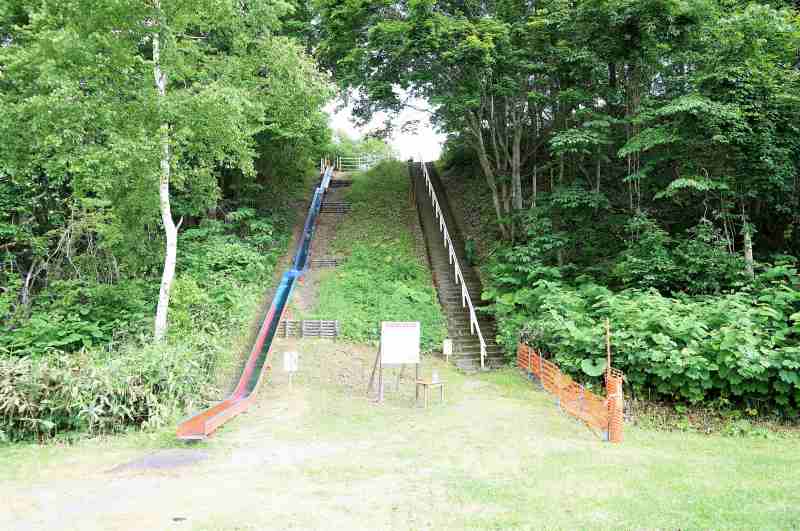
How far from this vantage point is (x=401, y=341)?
11.2m

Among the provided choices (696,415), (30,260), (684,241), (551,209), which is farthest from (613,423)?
(30,260)

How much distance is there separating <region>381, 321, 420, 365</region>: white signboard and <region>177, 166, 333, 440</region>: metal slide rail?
3.03 metres

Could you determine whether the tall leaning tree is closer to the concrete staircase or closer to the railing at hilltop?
the concrete staircase

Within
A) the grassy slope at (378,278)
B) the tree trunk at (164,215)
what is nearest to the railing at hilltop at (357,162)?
the grassy slope at (378,278)

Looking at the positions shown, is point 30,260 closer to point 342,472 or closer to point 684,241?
point 342,472

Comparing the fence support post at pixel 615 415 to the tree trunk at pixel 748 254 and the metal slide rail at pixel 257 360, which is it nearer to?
the metal slide rail at pixel 257 360

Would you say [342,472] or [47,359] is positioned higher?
[47,359]

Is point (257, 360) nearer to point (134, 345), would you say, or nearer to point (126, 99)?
point (134, 345)

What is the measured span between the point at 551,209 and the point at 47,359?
A: 1397cm

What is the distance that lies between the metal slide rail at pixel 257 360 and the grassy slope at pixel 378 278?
1227 mm

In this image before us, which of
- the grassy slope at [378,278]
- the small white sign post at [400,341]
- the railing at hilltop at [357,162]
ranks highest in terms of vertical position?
the railing at hilltop at [357,162]

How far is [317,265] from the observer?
797 inches

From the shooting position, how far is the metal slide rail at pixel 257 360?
8.34 m

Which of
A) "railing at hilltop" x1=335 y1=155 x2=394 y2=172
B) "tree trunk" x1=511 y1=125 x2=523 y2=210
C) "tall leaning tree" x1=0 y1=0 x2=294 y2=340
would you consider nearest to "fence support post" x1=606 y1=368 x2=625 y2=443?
"tall leaning tree" x1=0 y1=0 x2=294 y2=340
